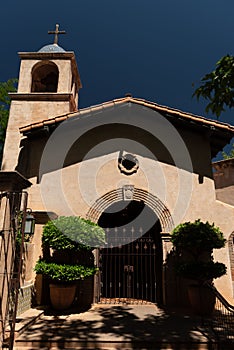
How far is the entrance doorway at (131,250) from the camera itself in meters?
10.7

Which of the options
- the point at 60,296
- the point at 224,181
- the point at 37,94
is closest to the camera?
the point at 60,296

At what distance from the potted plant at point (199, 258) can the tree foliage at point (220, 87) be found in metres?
4.61

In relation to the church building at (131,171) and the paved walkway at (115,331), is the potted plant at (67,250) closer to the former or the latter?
the paved walkway at (115,331)

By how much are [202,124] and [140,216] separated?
4749 millimetres

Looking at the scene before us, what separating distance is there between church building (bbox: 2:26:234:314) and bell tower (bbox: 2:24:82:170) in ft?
3.53

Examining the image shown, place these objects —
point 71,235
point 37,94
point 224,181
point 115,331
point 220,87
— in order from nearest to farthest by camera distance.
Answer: point 220,87
point 115,331
point 71,235
point 37,94
point 224,181

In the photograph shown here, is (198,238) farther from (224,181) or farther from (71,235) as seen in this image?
(224,181)

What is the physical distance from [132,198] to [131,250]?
11.3ft

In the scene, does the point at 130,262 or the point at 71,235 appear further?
the point at 130,262

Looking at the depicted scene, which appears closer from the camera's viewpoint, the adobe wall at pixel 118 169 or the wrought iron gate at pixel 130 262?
the adobe wall at pixel 118 169

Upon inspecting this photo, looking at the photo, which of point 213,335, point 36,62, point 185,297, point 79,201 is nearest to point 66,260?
point 79,201

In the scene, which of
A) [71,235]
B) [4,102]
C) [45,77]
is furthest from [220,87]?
[4,102]

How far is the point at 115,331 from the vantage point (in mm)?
6363

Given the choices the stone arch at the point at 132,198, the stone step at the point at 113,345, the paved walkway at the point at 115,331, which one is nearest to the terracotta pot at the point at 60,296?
the paved walkway at the point at 115,331
